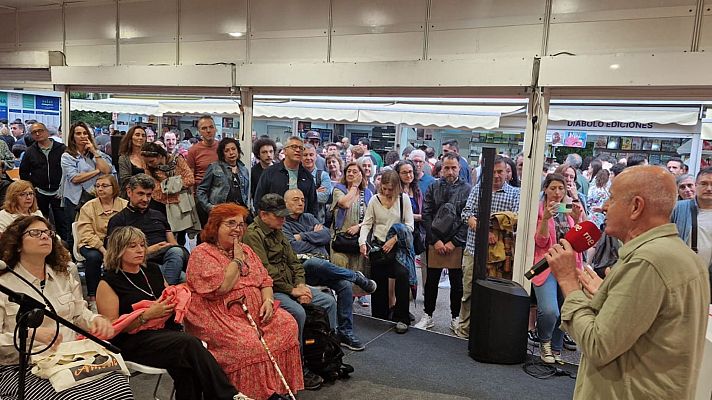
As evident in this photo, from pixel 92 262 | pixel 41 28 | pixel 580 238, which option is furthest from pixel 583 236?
pixel 41 28

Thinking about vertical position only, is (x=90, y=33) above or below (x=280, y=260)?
above

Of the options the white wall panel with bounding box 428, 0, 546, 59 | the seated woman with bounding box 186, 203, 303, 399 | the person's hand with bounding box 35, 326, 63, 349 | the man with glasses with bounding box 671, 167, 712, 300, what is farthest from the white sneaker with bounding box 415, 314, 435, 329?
the person's hand with bounding box 35, 326, 63, 349

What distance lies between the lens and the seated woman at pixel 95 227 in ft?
13.6

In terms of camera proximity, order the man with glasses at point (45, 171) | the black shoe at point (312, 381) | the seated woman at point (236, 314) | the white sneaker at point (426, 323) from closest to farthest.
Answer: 1. the seated woman at point (236, 314)
2. the black shoe at point (312, 381)
3. the white sneaker at point (426, 323)
4. the man with glasses at point (45, 171)

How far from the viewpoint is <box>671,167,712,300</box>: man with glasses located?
3.57 meters

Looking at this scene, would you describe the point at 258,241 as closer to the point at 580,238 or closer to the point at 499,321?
the point at 499,321

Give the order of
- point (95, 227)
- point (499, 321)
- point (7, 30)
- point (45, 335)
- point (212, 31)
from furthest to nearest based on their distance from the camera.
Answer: point (7, 30)
point (212, 31)
point (95, 227)
point (499, 321)
point (45, 335)

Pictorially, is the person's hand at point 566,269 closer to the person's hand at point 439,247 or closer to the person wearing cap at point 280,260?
the person wearing cap at point 280,260

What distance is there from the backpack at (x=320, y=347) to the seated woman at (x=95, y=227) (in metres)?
1.78

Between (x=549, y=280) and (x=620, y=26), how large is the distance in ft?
5.96

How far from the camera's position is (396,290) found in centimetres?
455

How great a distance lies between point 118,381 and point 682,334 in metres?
2.17

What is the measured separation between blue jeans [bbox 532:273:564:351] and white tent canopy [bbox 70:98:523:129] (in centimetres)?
150

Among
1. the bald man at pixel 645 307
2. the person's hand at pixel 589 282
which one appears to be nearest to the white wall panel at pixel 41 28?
the person's hand at pixel 589 282
